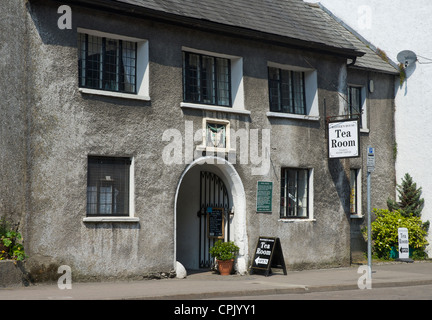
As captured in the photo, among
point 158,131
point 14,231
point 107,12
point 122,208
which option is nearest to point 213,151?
point 158,131

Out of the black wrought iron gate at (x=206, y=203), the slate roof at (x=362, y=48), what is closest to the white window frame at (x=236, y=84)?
the black wrought iron gate at (x=206, y=203)

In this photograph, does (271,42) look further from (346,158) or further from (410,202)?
(410,202)

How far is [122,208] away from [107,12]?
176 inches

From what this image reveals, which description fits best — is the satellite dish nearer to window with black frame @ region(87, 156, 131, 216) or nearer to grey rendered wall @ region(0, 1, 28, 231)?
window with black frame @ region(87, 156, 131, 216)

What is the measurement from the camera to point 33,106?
1424 cm

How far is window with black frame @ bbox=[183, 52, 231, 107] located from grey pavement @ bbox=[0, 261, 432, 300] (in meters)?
4.53

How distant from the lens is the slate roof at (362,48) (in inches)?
906

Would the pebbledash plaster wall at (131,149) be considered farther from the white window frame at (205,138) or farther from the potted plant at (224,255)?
the potted plant at (224,255)

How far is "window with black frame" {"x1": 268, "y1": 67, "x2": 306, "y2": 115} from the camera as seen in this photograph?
18953mm

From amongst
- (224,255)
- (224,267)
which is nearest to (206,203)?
(224,255)

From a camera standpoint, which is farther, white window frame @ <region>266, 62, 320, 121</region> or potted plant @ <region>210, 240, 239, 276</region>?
white window frame @ <region>266, 62, 320, 121</region>

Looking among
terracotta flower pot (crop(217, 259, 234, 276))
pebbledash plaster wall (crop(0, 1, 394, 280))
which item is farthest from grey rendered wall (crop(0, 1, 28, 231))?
terracotta flower pot (crop(217, 259, 234, 276))

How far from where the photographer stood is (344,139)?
1880cm

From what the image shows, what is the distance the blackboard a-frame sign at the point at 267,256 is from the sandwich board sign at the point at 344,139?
332 centimetres
